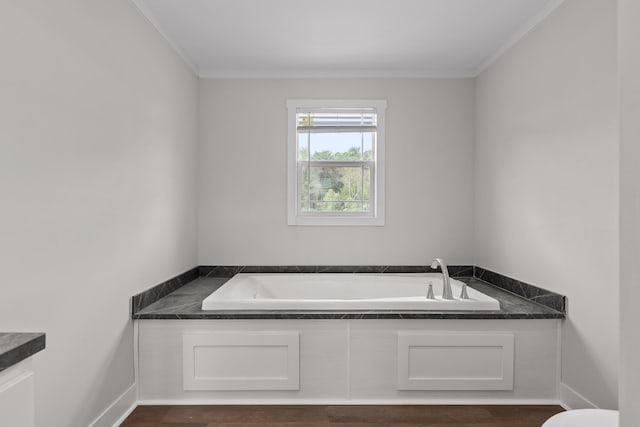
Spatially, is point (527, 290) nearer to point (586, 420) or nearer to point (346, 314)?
point (346, 314)

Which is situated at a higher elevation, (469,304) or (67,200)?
(67,200)

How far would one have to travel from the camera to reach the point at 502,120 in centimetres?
331

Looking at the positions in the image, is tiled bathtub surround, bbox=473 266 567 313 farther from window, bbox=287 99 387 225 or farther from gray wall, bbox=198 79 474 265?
window, bbox=287 99 387 225

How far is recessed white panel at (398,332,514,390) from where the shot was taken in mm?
2525

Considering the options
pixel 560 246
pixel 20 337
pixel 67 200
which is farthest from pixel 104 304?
pixel 560 246

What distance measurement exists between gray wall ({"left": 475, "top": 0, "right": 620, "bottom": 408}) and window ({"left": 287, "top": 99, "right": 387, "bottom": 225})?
1.07 metres

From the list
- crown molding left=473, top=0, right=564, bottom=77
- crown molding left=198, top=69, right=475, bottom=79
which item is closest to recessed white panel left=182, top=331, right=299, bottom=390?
crown molding left=198, top=69, right=475, bottom=79

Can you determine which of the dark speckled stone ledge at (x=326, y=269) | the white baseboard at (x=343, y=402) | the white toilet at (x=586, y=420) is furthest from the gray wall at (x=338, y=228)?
the white toilet at (x=586, y=420)

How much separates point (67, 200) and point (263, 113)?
2261 millimetres

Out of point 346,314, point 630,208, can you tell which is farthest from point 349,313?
point 630,208

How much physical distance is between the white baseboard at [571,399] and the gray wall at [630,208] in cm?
229

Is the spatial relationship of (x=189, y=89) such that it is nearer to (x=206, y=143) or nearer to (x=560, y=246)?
(x=206, y=143)

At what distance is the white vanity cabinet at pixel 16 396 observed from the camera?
0.87 metres

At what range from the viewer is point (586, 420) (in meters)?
1.48
